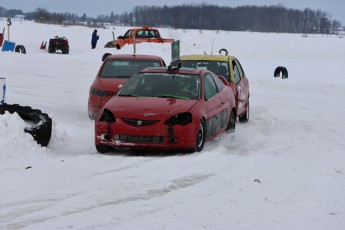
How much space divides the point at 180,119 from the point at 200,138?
0.50 metres

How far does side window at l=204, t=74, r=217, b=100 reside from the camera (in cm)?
1080

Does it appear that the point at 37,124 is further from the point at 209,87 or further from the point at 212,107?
the point at 209,87

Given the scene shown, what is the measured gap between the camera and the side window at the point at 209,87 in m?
10.8

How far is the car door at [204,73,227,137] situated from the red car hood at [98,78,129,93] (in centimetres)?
280

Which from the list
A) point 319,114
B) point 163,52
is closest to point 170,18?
point 163,52

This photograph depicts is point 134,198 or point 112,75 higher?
point 112,75

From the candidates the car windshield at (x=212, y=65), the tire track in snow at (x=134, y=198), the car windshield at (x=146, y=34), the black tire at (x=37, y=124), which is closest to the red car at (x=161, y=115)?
the black tire at (x=37, y=124)

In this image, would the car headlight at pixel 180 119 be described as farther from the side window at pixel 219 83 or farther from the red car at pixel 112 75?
the red car at pixel 112 75

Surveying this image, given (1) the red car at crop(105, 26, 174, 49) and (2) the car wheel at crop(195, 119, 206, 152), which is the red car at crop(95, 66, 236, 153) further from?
(1) the red car at crop(105, 26, 174, 49)

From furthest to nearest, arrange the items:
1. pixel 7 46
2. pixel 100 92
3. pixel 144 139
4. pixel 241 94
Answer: pixel 7 46, pixel 241 94, pixel 100 92, pixel 144 139

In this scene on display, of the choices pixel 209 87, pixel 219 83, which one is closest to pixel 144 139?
pixel 209 87

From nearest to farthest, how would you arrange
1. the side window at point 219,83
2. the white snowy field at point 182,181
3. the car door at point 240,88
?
the white snowy field at point 182,181
the side window at point 219,83
the car door at point 240,88

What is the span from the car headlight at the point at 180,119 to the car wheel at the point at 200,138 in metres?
0.27

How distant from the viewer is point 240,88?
1386 cm
